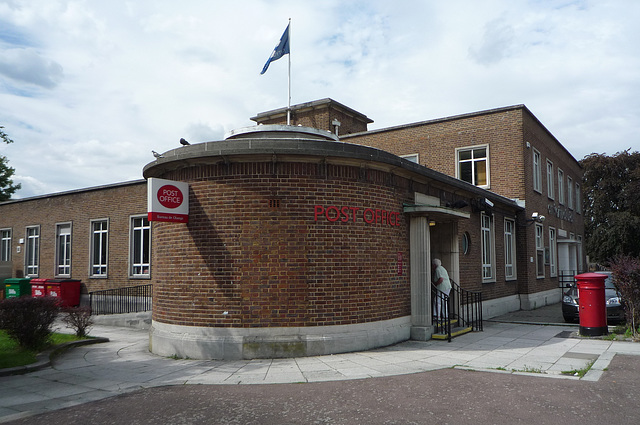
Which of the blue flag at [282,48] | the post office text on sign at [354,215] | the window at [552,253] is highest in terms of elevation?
the blue flag at [282,48]

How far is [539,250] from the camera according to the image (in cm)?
2027

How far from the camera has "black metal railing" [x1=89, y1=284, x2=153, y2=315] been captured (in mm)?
15448

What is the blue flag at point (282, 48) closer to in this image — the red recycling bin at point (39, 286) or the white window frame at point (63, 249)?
the white window frame at point (63, 249)

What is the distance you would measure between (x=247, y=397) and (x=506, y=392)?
3442 millimetres

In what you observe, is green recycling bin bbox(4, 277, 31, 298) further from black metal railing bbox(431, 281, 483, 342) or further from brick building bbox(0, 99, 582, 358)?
black metal railing bbox(431, 281, 483, 342)

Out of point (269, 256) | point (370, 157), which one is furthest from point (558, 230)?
point (269, 256)

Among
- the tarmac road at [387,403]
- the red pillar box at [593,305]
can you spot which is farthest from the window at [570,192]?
the tarmac road at [387,403]

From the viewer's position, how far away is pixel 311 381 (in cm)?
719

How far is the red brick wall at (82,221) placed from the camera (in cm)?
1666

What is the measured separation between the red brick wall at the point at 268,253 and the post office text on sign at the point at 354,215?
64mm

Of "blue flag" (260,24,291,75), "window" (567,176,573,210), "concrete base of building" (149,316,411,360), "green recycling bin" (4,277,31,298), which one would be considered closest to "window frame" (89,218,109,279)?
"green recycling bin" (4,277,31,298)

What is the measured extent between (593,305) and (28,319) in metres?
11.7

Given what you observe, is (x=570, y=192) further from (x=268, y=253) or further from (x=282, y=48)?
(x=268, y=253)

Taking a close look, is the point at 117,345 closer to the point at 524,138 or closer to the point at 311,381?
the point at 311,381
